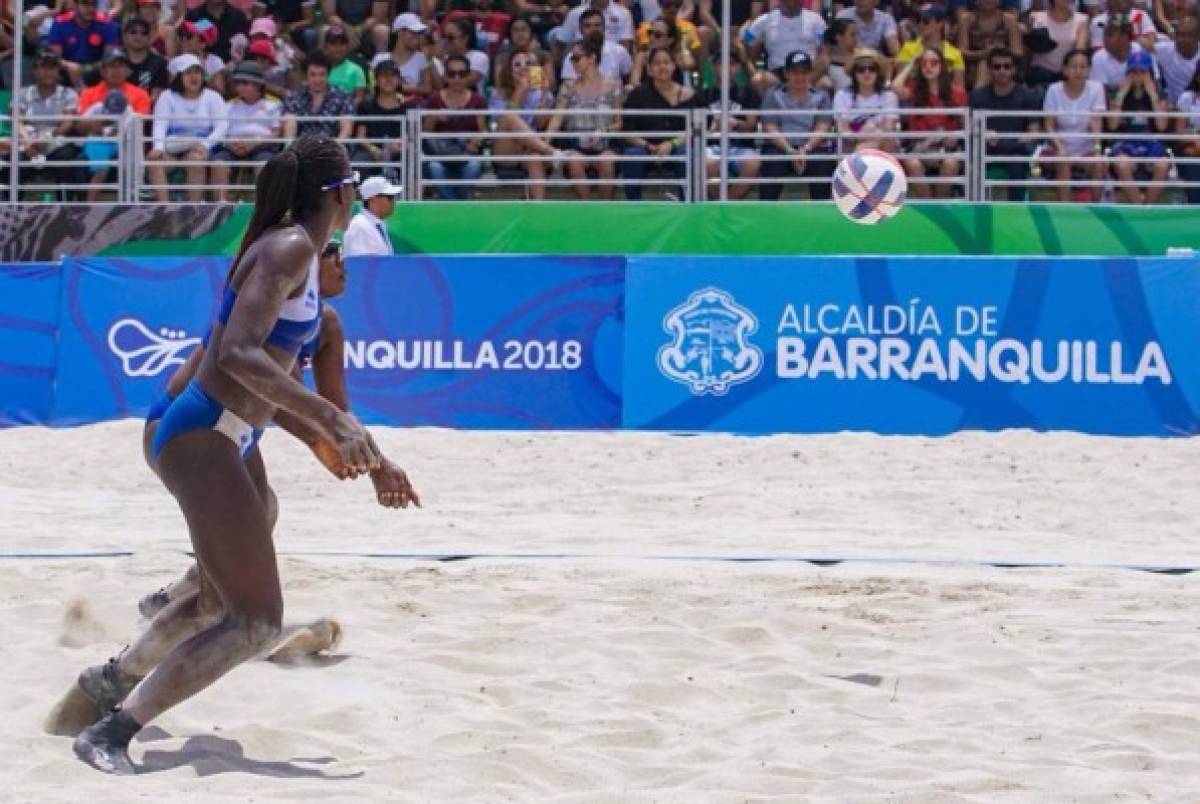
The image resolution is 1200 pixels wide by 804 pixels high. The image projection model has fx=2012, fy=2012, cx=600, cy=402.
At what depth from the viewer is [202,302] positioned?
13.8 meters

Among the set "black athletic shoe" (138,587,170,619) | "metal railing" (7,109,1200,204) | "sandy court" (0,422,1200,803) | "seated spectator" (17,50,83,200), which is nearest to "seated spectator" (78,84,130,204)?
"metal railing" (7,109,1200,204)

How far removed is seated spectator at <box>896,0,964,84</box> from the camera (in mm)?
16141

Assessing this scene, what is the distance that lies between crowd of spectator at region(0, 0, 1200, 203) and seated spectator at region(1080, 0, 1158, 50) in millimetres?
26

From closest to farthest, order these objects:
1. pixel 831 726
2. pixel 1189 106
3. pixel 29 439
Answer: pixel 831 726
pixel 29 439
pixel 1189 106

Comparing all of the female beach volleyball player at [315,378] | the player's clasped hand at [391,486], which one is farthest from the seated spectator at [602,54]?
the player's clasped hand at [391,486]

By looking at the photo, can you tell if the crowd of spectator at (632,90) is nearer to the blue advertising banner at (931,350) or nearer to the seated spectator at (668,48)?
the seated spectator at (668,48)

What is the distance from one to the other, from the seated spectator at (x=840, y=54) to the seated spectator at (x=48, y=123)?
6181 millimetres

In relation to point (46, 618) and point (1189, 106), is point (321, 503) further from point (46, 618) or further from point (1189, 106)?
point (1189, 106)

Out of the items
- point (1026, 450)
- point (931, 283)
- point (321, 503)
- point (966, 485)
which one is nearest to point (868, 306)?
point (931, 283)

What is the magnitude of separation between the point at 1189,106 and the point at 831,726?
37.4 ft

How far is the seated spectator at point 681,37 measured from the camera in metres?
16.5

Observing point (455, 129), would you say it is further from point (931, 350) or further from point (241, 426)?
point (241, 426)

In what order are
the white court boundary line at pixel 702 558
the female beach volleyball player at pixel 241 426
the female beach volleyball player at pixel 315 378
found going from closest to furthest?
the female beach volleyball player at pixel 241 426, the female beach volleyball player at pixel 315 378, the white court boundary line at pixel 702 558

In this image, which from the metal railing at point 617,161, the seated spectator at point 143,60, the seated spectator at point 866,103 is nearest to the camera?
the metal railing at point 617,161
